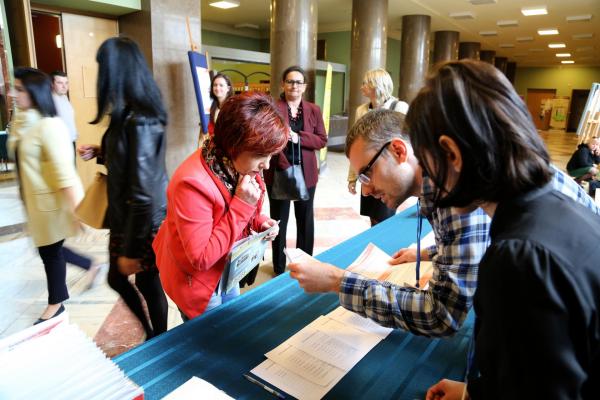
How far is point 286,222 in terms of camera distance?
3227 mm

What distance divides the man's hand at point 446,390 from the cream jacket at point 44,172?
196 cm

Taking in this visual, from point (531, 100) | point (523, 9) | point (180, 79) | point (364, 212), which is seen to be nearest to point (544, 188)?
point (364, 212)

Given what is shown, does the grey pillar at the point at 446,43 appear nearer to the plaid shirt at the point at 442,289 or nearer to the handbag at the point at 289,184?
the handbag at the point at 289,184

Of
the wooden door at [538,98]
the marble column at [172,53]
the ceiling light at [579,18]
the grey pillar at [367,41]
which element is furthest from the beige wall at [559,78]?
the marble column at [172,53]

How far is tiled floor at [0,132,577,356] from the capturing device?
243 centimetres

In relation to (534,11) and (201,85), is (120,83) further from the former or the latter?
(534,11)

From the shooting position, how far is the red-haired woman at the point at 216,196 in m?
1.30

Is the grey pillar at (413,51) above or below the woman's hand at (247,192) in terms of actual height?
above

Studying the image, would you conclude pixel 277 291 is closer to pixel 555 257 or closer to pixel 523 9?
pixel 555 257

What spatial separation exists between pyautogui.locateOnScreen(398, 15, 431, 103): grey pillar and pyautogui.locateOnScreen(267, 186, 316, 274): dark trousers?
27.8 ft

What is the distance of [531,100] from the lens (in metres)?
24.0

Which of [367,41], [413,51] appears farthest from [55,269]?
[413,51]

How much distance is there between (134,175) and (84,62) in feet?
13.9

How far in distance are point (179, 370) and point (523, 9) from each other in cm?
1183
